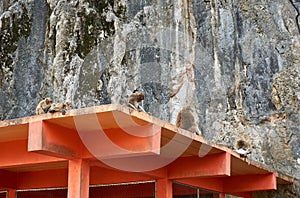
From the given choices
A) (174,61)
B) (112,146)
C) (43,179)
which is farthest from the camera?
(174,61)

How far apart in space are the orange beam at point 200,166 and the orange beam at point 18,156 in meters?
1.98

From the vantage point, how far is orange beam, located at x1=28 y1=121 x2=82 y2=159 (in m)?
5.35

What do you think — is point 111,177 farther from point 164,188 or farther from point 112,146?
point 112,146

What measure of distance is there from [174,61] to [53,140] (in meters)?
8.16

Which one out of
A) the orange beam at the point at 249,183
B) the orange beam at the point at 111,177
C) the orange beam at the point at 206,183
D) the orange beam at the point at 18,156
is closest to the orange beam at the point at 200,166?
the orange beam at the point at 206,183

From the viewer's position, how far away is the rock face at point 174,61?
1176 centimetres

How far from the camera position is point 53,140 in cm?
553

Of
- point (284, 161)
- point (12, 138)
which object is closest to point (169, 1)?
point (284, 161)

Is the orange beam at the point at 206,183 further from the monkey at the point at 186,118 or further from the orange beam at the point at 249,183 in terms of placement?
the monkey at the point at 186,118

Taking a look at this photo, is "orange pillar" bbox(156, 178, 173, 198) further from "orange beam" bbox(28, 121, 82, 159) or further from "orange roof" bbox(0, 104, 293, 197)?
"orange beam" bbox(28, 121, 82, 159)

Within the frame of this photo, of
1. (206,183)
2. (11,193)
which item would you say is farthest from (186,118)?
(11,193)

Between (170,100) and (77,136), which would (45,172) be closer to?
(77,136)

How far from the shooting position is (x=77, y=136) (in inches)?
235

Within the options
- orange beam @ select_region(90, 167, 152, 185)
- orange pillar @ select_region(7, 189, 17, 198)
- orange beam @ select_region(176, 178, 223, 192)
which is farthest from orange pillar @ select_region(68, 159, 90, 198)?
orange pillar @ select_region(7, 189, 17, 198)
